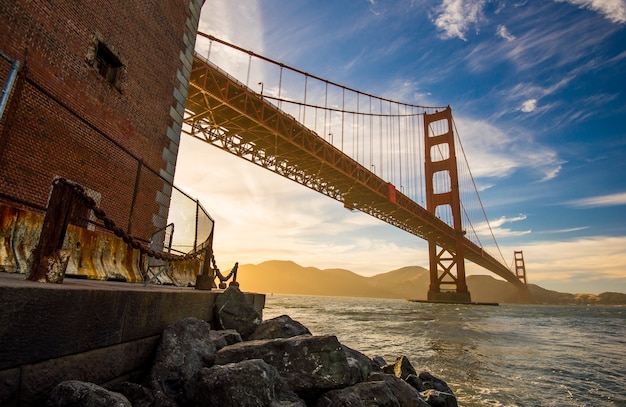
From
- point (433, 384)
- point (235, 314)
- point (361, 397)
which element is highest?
point (235, 314)

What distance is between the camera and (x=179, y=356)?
2598 mm

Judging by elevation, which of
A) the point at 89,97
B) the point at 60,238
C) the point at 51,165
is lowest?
the point at 60,238

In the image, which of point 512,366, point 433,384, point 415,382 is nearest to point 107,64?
point 415,382

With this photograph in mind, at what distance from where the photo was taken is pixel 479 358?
762 centimetres

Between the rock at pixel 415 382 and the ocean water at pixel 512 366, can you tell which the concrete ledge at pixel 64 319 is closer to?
the rock at pixel 415 382

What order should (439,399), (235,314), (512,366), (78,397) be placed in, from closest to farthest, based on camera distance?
1. (78,397)
2. (439,399)
3. (235,314)
4. (512,366)

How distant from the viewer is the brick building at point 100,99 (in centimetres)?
440

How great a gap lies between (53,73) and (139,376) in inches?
186

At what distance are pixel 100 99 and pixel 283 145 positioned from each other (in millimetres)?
17716

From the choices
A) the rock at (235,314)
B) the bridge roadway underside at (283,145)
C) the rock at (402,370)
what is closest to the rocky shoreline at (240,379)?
the rock at (235,314)

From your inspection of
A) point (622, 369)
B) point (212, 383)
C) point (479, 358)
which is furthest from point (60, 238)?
point (622, 369)

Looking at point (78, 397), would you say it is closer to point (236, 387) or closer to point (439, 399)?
→ point (236, 387)

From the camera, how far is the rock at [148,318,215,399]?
2436 millimetres

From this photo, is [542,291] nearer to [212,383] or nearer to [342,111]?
[342,111]
